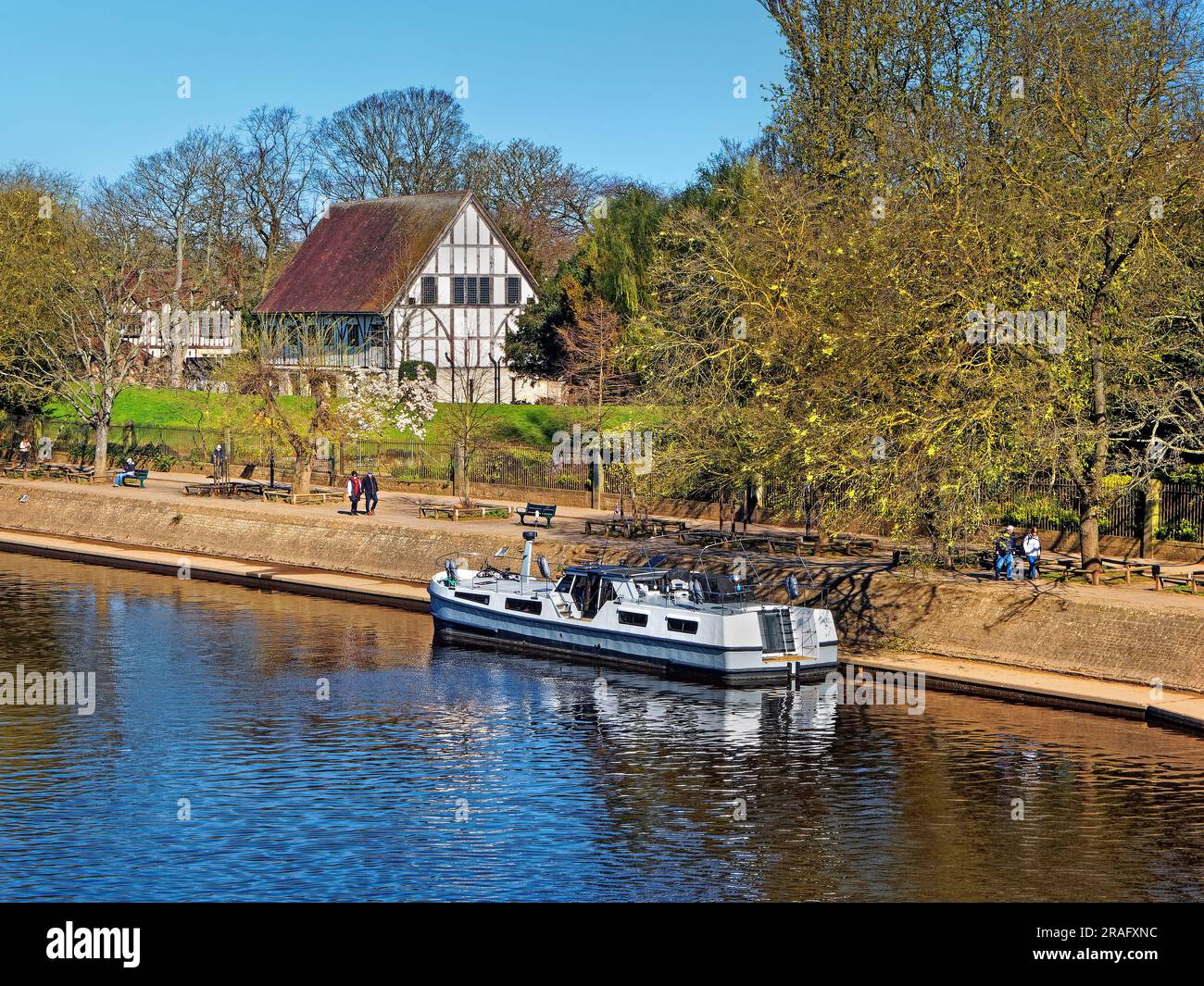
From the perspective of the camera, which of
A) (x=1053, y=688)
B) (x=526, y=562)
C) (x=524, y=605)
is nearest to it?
(x=1053, y=688)

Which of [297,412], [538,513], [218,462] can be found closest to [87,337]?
[297,412]

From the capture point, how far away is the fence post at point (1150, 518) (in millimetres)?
48194

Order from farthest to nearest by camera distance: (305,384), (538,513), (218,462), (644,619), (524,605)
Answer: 1. (218,462)
2. (305,384)
3. (538,513)
4. (524,605)
5. (644,619)

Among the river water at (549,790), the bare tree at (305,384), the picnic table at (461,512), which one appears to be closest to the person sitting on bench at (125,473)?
the bare tree at (305,384)

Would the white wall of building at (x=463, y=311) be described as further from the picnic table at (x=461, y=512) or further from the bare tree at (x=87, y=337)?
the picnic table at (x=461, y=512)

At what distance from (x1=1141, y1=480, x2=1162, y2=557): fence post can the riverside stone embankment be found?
679cm

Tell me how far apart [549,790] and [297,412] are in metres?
56.1

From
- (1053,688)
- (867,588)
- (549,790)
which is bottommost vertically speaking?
(549,790)

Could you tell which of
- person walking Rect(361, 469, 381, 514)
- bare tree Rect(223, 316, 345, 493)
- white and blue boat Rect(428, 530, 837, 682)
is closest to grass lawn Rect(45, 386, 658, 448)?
bare tree Rect(223, 316, 345, 493)

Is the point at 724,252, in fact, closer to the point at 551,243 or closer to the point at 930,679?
the point at 930,679

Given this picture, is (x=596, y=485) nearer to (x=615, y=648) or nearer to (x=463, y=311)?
(x=615, y=648)

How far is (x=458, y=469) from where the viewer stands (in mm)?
70188

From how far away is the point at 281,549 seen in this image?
208 feet
